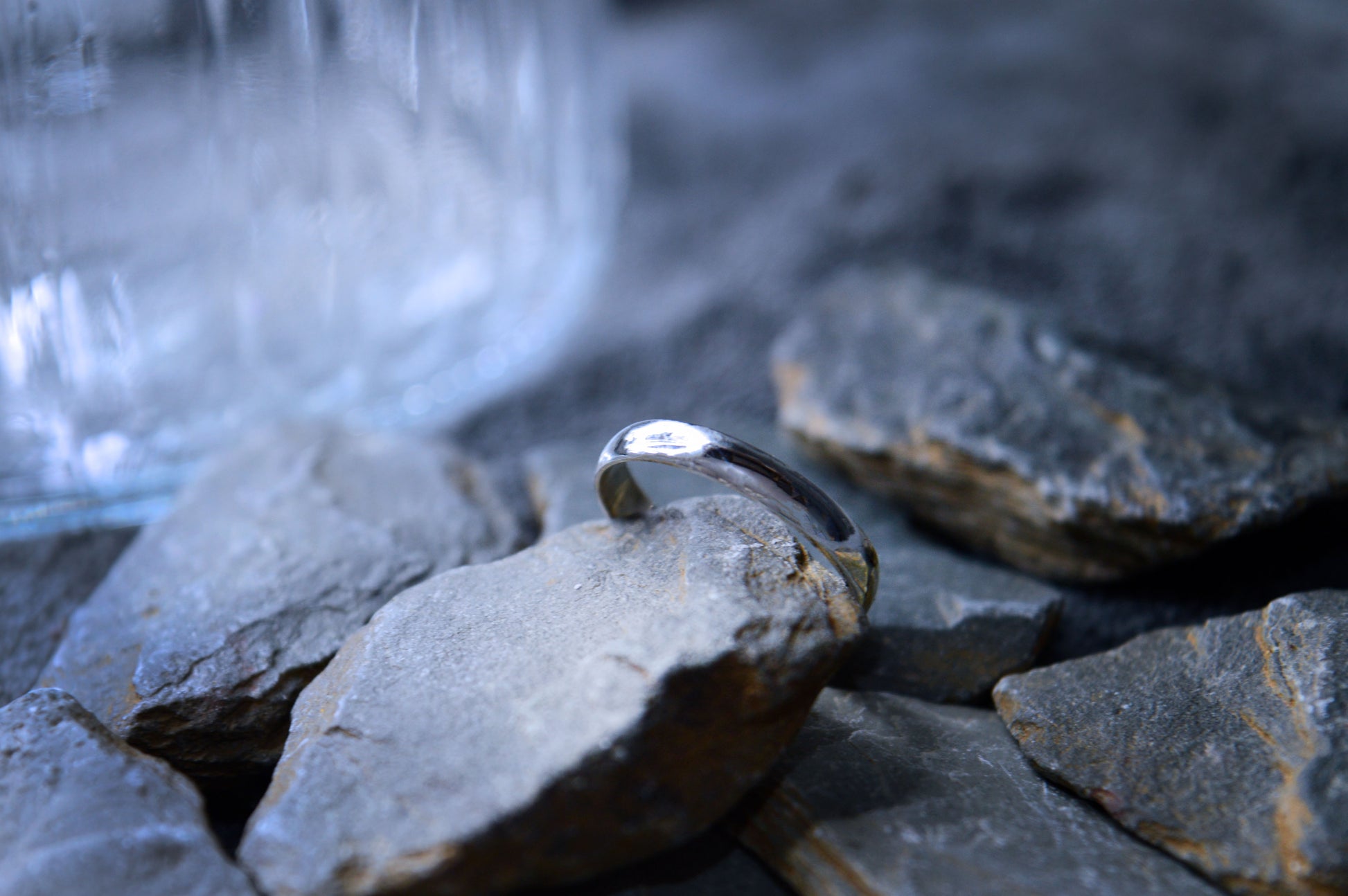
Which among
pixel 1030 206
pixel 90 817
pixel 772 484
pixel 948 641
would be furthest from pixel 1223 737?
pixel 1030 206

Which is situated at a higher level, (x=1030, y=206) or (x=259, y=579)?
(x=1030, y=206)

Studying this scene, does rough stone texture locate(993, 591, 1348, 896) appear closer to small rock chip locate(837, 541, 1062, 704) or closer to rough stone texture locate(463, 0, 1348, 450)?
small rock chip locate(837, 541, 1062, 704)

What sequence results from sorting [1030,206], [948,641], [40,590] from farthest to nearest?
[1030,206]
[40,590]
[948,641]

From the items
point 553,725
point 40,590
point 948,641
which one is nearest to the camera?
point 553,725

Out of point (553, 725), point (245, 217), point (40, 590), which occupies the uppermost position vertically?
point (245, 217)

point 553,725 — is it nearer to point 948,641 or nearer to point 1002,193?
point 948,641

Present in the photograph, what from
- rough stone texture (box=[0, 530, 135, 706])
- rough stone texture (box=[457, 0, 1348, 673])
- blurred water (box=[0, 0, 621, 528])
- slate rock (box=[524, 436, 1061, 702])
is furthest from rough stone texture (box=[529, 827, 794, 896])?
blurred water (box=[0, 0, 621, 528])
